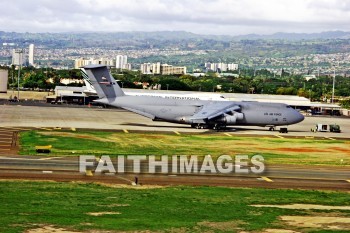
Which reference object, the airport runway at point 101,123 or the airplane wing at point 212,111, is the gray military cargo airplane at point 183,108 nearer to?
the airplane wing at point 212,111

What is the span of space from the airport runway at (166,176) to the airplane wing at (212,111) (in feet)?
131

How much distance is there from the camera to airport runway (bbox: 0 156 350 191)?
56344mm

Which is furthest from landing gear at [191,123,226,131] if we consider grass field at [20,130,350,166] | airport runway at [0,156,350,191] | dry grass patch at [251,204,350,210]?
dry grass patch at [251,204,350,210]

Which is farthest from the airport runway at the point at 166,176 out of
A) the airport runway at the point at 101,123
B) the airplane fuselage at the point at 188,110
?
the airport runway at the point at 101,123

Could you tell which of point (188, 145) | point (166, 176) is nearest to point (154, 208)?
point (166, 176)

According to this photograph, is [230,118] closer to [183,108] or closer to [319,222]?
[183,108]

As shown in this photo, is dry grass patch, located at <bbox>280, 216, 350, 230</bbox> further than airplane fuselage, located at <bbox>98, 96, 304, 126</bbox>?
No

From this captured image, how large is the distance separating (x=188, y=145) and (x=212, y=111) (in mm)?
23254

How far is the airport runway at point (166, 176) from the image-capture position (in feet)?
185

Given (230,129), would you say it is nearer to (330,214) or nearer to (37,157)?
(37,157)

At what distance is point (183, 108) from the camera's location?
109375mm

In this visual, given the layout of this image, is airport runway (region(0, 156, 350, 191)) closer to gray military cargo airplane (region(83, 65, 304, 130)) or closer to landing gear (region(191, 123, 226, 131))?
gray military cargo airplane (region(83, 65, 304, 130))

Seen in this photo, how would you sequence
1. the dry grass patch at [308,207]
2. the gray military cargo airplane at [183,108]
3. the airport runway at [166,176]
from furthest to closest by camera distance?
the gray military cargo airplane at [183,108]
the airport runway at [166,176]
the dry grass patch at [308,207]

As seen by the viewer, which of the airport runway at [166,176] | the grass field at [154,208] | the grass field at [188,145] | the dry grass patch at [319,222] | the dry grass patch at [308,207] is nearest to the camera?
the grass field at [154,208]
